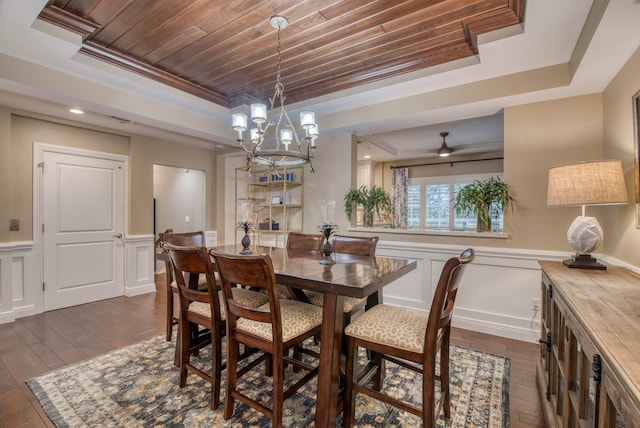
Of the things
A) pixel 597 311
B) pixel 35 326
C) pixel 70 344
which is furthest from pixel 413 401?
pixel 35 326

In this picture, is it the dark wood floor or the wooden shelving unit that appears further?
the wooden shelving unit

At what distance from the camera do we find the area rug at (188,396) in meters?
1.71

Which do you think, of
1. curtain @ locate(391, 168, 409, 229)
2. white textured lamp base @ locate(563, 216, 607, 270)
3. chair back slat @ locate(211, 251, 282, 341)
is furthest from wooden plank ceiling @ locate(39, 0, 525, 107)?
curtain @ locate(391, 168, 409, 229)

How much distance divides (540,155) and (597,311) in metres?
2.13

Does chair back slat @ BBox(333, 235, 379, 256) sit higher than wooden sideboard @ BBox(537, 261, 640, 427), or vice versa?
chair back slat @ BBox(333, 235, 379, 256)

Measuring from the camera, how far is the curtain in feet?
22.1

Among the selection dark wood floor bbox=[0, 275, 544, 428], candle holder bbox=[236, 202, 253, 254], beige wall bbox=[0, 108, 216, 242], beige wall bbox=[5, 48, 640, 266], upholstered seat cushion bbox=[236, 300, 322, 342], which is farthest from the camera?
beige wall bbox=[0, 108, 216, 242]

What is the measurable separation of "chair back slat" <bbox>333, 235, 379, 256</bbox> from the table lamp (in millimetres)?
1280

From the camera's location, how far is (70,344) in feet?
8.91

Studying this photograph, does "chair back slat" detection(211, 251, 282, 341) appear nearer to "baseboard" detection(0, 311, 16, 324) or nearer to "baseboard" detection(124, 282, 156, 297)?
"baseboard" detection(0, 311, 16, 324)

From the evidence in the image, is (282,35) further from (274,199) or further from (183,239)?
(274,199)

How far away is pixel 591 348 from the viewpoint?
95 cm

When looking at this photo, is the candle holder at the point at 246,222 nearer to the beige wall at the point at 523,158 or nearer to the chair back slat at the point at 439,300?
the chair back slat at the point at 439,300

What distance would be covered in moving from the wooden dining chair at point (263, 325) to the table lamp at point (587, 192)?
171 centimetres
